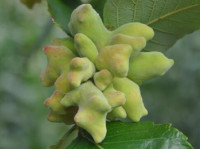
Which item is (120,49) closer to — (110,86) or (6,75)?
(110,86)

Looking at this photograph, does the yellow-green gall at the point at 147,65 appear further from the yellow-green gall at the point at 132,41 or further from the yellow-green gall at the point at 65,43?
the yellow-green gall at the point at 65,43

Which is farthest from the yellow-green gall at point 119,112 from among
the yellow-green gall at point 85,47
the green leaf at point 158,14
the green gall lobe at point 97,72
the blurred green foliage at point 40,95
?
the blurred green foliage at point 40,95

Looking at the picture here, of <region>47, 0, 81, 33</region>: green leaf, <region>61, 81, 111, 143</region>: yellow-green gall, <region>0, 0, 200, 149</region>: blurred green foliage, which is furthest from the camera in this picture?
<region>0, 0, 200, 149</region>: blurred green foliage

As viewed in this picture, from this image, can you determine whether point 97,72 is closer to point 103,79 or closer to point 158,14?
point 103,79

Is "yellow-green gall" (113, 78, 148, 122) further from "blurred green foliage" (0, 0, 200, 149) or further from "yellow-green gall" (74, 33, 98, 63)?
"blurred green foliage" (0, 0, 200, 149)

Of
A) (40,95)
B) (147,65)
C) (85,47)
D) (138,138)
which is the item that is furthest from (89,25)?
(40,95)

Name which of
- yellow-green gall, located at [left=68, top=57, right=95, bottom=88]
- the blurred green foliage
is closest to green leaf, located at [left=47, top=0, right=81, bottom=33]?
yellow-green gall, located at [left=68, top=57, right=95, bottom=88]
